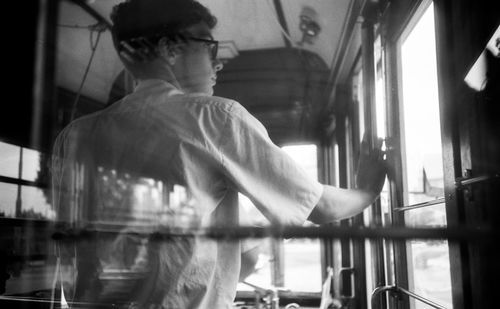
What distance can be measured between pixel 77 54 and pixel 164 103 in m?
0.29

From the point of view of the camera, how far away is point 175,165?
0.93 m

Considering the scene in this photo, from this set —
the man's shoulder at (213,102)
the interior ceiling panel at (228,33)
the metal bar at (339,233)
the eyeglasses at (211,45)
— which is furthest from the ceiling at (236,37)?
the metal bar at (339,233)

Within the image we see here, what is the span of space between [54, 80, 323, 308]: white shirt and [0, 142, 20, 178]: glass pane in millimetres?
79

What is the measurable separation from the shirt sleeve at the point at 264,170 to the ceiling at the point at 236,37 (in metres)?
0.34

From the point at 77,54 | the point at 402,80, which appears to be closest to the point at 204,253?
the point at 77,54

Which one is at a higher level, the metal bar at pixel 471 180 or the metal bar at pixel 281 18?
the metal bar at pixel 281 18

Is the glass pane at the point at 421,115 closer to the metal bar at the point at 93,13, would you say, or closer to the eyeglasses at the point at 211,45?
the eyeglasses at the point at 211,45

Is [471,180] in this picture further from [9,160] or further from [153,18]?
[9,160]

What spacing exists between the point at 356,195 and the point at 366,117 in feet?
2.11

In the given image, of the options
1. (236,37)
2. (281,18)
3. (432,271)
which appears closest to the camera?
(432,271)

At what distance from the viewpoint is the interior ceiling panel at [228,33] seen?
43.9 inches

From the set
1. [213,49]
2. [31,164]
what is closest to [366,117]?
[213,49]

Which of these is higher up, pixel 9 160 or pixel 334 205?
pixel 9 160

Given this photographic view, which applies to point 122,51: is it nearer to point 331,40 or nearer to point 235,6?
point 235,6
